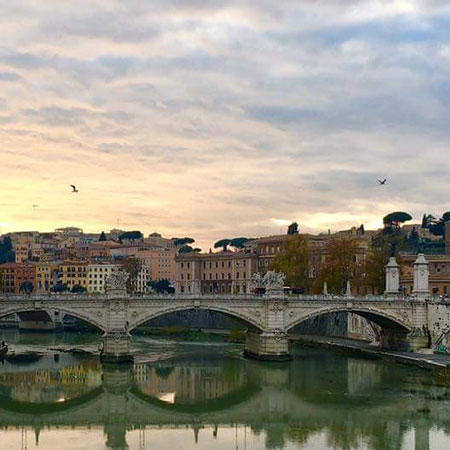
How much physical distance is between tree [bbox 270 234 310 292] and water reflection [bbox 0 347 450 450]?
16439 mm

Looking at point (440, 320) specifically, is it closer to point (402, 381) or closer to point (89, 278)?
point (402, 381)

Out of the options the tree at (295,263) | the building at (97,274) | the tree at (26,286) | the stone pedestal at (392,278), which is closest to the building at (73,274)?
the building at (97,274)

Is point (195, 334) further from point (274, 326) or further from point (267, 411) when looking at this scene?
point (267, 411)

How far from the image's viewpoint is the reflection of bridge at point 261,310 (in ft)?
136

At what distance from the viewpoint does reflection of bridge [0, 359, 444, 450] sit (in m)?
27.3

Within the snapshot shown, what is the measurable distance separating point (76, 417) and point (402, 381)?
44.1 ft

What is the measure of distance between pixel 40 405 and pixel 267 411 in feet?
26.7

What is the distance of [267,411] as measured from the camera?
102 feet

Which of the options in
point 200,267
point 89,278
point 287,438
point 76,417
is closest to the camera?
point 287,438

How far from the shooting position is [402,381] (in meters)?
35.5

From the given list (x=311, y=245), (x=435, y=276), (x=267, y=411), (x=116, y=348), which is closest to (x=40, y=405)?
(x=267, y=411)

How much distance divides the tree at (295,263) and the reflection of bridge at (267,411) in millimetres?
22512

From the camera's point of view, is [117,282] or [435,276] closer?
[117,282]

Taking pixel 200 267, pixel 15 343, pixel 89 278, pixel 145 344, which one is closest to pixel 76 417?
pixel 145 344
